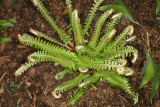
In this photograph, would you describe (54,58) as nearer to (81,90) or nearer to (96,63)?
(96,63)

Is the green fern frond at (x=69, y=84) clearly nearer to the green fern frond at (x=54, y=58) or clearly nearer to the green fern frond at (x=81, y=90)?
the green fern frond at (x=81, y=90)

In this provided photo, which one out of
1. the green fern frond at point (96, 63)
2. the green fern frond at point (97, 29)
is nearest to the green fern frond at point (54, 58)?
the green fern frond at point (96, 63)

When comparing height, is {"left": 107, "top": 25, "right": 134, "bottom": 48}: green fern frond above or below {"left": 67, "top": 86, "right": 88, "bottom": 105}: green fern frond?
above

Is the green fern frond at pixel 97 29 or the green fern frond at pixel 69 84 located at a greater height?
the green fern frond at pixel 97 29

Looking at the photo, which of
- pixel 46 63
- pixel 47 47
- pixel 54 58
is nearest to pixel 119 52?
pixel 54 58

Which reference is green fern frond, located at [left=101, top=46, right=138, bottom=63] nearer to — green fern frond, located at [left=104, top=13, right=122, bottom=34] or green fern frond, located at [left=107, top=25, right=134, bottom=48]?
green fern frond, located at [left=107, top=25, right=134, bottom=48]

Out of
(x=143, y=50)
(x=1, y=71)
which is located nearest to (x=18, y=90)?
(x=1, y=71)

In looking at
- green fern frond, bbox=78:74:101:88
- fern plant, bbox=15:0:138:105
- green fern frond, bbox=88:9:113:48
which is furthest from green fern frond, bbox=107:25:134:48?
green fern frond, bbox=78:74:101:88

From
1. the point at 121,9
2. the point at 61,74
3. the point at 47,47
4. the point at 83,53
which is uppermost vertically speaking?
the point at 121,9
